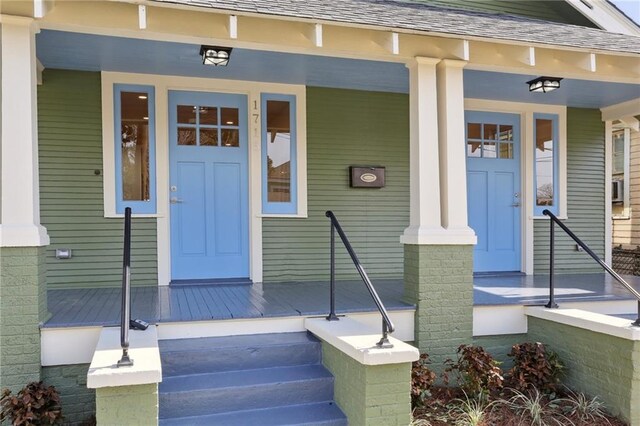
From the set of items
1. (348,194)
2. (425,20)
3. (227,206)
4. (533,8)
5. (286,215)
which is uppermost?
(533,8)

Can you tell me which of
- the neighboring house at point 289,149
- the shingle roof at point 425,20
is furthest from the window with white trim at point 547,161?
the shingle roof at point 425,20

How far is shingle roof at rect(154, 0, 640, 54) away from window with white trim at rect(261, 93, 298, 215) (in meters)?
1.44

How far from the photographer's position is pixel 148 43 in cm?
409

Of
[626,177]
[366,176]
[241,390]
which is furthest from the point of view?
[626,177]

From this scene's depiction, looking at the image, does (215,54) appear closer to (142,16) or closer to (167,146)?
(142,16)

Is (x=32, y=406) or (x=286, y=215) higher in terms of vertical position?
(x=286, y=215)

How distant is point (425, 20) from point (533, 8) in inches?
104

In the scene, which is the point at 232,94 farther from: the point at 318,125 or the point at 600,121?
the point at 600,121

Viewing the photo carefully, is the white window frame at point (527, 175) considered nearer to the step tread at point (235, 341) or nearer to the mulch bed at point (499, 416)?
the mulch bed at point (499, 416)

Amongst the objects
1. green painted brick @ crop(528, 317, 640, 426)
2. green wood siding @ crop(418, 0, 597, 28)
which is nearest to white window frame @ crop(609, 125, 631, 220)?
green wood siding @ crop(418, 0, 597, 28)

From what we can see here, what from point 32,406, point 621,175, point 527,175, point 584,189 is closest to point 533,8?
point 527,175

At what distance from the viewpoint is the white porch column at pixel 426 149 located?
397 centimetres

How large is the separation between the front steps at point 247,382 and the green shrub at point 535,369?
162cm

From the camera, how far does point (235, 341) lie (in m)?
3.54
